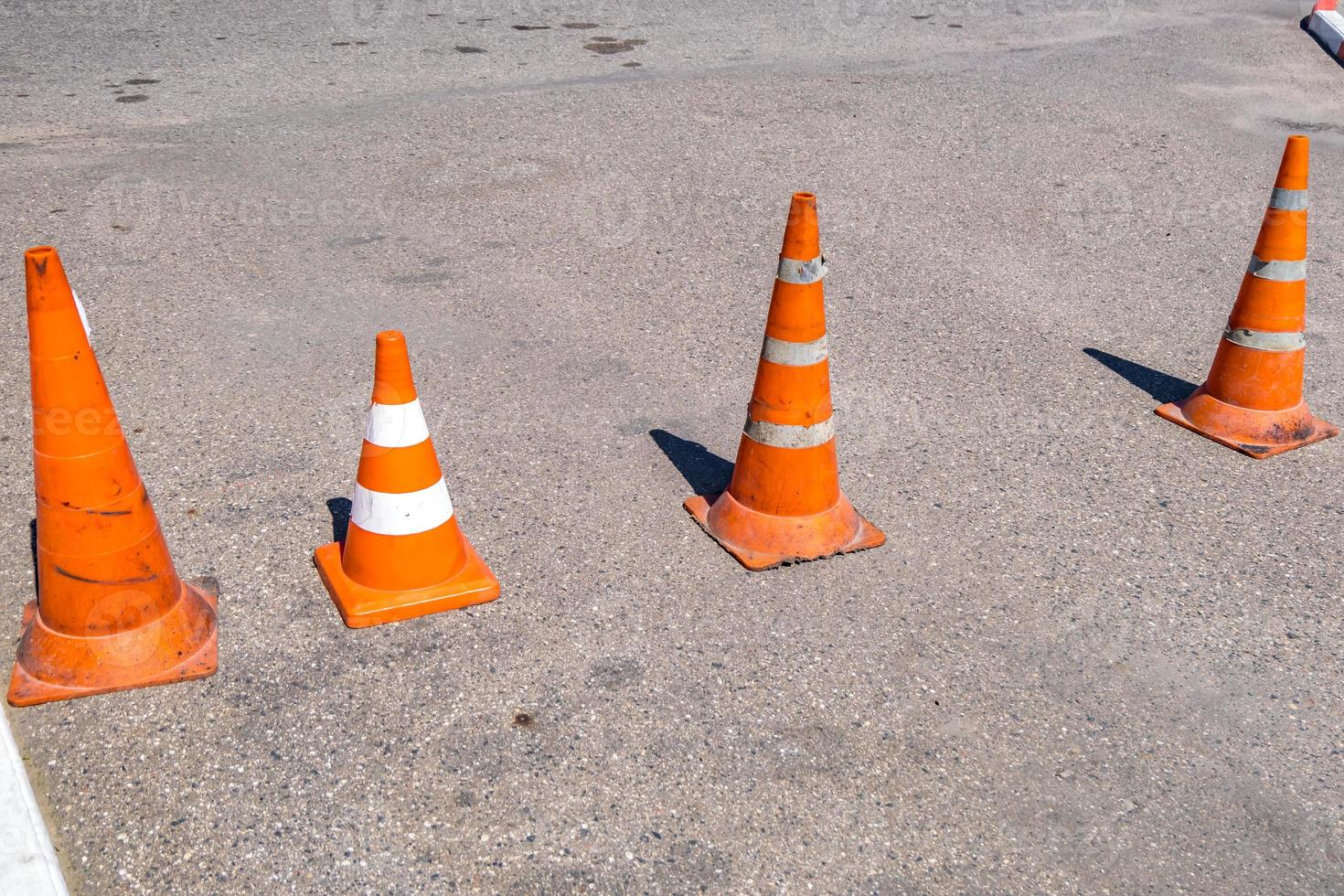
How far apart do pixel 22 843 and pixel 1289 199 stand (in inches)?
181

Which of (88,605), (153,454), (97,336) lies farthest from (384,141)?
(88,605)

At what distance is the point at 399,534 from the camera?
349 centimetres

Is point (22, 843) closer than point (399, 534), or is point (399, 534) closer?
point (22, 843)

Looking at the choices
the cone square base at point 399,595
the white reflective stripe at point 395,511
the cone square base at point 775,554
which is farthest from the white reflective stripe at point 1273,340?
the white reflective stripe at point 395,511

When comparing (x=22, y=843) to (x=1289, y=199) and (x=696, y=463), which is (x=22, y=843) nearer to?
(x=696, y=463)

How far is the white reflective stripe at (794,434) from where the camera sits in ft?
12.5

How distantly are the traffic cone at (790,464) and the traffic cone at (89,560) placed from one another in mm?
1680

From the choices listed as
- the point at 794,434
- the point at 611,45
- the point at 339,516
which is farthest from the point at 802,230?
the point at 611,45

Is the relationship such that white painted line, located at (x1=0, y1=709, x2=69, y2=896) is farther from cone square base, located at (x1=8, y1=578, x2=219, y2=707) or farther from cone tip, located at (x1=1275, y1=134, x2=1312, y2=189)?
cone tip, located at (x1=1275, y1=134, x2=1312, y2=189)

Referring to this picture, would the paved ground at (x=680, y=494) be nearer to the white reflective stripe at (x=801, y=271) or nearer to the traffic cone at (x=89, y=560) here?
the traffic cone at (x=89, y=560)

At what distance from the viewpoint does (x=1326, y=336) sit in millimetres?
5652

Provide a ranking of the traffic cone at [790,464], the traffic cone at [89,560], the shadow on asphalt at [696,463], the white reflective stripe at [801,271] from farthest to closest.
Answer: the shadow on asphalt at [696,463] < the traffic cone at [790,464] < the white reflective stripe at [801,271] < the traffic cone at [89,560]

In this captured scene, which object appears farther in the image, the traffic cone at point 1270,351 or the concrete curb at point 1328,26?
the concrete curb at point 1328,26

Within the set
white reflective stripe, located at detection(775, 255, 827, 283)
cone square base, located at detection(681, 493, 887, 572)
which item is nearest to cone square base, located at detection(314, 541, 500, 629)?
cone square base, located at detection(681, 493, 887, 572)
